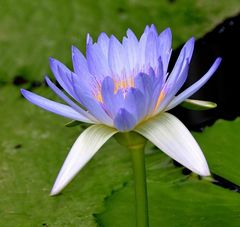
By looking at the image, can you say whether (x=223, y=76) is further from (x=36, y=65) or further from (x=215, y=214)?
(x=215, y=214)

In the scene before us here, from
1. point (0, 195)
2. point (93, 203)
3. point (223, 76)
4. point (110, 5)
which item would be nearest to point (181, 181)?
point (93, 203)

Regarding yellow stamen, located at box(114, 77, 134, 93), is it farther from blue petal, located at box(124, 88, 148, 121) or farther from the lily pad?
the lily pad

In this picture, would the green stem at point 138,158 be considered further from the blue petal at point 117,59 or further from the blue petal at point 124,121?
the blue petal at point 117,59

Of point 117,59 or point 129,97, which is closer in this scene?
point 129,97

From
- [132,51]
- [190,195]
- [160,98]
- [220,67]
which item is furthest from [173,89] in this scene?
[220,67]

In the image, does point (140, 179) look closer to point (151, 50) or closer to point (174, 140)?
point (174, 140)

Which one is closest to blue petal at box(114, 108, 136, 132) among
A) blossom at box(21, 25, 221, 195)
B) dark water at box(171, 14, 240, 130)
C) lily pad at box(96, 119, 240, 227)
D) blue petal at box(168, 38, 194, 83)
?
blossom at box(21, 25, 221, 195)

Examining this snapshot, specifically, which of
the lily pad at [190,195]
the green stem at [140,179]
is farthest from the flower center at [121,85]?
the lily pad at [190,195]
